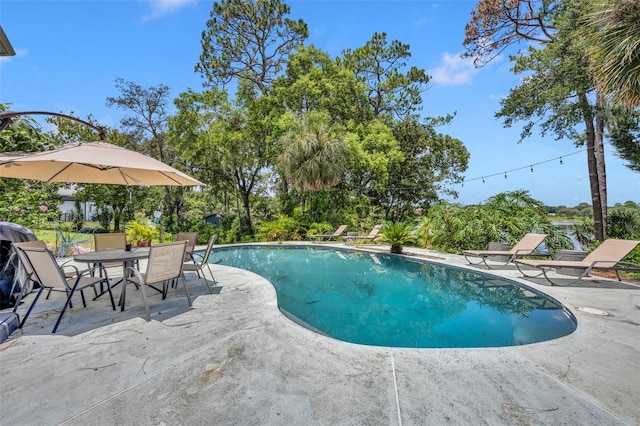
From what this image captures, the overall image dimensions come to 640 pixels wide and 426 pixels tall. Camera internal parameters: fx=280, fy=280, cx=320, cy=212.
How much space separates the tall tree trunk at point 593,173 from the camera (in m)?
9.13

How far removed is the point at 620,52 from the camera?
4789mm

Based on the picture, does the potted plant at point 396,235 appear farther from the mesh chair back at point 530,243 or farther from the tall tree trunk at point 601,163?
the tall tree trunk at point 601,163

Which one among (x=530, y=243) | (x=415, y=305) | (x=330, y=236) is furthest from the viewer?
(x=330, y=236)

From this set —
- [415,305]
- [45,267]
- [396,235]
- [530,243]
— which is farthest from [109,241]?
[530,243]

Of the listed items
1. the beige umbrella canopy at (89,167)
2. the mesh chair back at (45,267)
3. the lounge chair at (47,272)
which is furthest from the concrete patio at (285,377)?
the beige umbrella canopy at (89,167)

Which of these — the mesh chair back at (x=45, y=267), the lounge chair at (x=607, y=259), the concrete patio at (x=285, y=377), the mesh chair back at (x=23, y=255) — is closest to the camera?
the concrete patio at (x=285, y=377)

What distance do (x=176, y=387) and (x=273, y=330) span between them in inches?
45.8

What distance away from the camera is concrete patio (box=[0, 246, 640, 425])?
1785mm

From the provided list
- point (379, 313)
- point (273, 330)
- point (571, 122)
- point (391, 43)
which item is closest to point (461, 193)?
point (571, 122)

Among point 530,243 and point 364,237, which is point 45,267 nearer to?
point 530,243

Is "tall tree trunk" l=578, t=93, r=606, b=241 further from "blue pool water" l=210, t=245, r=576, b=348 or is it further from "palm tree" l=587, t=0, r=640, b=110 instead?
"blue pool water" l=210, t=245, r=576, b=348

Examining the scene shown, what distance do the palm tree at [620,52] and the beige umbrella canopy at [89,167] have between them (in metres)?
7.73

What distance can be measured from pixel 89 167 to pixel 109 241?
1.41 m

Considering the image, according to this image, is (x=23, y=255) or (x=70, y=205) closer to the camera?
(x=23, y=255)
